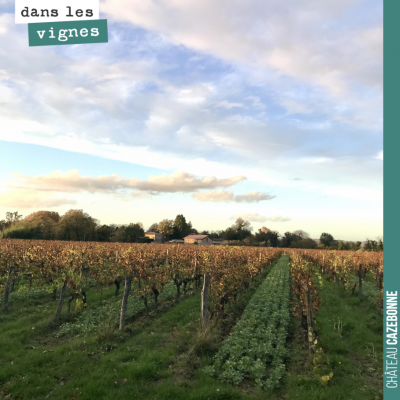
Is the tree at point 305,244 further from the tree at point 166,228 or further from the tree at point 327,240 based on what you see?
the tree at point 166,228

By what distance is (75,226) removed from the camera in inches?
2413

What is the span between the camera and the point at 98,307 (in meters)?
12.0

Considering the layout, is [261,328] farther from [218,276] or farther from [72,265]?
[72,265]

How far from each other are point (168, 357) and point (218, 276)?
17.7 ft

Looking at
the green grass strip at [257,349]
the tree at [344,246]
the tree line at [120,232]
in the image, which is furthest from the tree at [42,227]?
the tree at [344,246]

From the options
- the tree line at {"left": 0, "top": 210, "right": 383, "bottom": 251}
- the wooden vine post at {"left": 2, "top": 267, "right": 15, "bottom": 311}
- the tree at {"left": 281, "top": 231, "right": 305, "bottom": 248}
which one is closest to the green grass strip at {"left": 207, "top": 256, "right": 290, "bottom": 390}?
the wooden vine post at {"left": 2, "top": 267, "right": 15, "bottom": 311}

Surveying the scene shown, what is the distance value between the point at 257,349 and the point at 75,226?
6082 centimetres

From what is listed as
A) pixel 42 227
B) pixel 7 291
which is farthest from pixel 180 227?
pixel 7 291

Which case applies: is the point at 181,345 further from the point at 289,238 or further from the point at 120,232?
the point at 289,238

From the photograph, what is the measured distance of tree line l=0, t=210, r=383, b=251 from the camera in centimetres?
5804

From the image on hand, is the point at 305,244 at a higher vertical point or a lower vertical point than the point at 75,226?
lower

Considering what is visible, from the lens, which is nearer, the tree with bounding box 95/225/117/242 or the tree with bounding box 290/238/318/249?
the tree with bounding box 95/225/117/242

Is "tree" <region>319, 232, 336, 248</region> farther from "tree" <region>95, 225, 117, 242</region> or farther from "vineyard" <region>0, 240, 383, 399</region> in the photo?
"vineyard" <region>0, 240, 383, 399</region>

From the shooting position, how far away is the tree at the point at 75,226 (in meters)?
60.7
